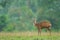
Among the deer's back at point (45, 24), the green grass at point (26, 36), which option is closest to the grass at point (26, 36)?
the green grass at point (26, 36)

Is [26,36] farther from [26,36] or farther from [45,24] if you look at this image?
[45,24]

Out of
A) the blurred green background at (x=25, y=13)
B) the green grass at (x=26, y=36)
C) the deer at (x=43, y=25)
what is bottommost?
the green grass at (x=26, y=36)

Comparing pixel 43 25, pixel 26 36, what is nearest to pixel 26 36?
pixel 26 36

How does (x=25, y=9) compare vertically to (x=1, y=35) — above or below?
above

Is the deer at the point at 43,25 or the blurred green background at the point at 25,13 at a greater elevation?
the blurred green background at the point at 25,13

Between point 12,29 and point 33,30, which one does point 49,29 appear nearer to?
point 33,30

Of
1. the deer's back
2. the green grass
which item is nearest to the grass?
the green grass

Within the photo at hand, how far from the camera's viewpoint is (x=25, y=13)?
386 centimetres

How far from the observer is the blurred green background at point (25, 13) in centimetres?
382

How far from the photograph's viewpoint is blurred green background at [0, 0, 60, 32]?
3.82m

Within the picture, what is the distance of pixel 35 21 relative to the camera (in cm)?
385

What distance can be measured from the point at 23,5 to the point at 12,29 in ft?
1.55

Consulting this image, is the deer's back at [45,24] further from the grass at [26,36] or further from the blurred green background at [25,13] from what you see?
the grass at [26,36]

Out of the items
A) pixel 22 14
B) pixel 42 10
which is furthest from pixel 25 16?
pixel 42 10
